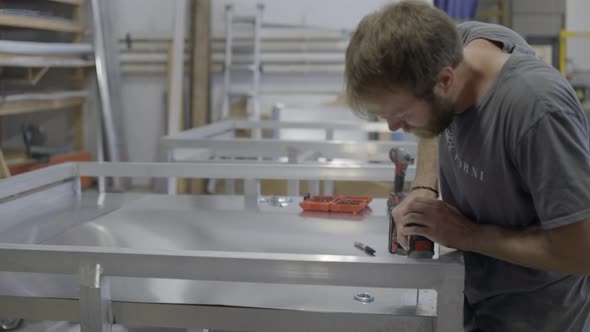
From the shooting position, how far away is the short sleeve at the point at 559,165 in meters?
0.70

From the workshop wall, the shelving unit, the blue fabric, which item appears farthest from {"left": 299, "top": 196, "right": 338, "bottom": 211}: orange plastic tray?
the workshop wall

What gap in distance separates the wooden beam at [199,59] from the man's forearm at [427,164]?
11.0 ft

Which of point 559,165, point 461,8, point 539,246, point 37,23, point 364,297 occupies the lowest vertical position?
point 364,297

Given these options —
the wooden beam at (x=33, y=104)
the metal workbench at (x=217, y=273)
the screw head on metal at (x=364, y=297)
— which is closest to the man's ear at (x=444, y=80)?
the metal workbench at (x=217, y=273)

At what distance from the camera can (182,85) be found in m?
4.38

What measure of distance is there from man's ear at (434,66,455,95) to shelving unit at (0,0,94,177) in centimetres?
278

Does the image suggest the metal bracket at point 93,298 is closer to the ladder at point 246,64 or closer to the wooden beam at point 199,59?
the ladder at point 246,64

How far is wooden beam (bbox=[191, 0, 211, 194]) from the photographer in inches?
172

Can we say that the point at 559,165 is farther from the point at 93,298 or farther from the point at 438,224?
the point at 93,298

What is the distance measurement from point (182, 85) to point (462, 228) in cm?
375

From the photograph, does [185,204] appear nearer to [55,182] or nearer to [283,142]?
[55,182]

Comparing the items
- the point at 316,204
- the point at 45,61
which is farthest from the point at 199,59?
the point at 316,204

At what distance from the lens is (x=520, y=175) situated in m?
0.78

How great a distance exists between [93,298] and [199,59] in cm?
368
